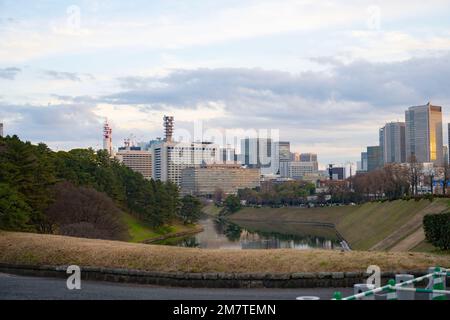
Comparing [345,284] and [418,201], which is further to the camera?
[418,201]

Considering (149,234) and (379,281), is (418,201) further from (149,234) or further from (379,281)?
(379,281)

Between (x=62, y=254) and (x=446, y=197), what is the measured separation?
157 feet

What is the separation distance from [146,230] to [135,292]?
69.2 m

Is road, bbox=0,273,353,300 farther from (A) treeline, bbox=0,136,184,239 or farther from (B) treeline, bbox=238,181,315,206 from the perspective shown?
(B) treeline, bbox=238,181,315,206

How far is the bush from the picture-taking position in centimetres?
2723

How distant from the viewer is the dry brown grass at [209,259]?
59.7 ft

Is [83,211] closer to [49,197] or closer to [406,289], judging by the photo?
[49,197]

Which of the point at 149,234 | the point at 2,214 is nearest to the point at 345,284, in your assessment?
the point at 2,214

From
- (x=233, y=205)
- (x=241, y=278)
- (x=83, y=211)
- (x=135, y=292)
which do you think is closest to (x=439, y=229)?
(x=241, y=278)

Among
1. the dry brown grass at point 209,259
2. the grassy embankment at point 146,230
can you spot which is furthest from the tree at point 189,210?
the dry brown grass at point 209,259

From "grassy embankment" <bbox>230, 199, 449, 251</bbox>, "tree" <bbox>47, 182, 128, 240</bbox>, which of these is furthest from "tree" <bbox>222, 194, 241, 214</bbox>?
"tree" <bbox>47, 182, 128, 240</bbox>

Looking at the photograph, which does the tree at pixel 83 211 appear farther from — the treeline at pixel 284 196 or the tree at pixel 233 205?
the treeline at pixel 284 196

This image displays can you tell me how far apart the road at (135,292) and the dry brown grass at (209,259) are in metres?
1.18
